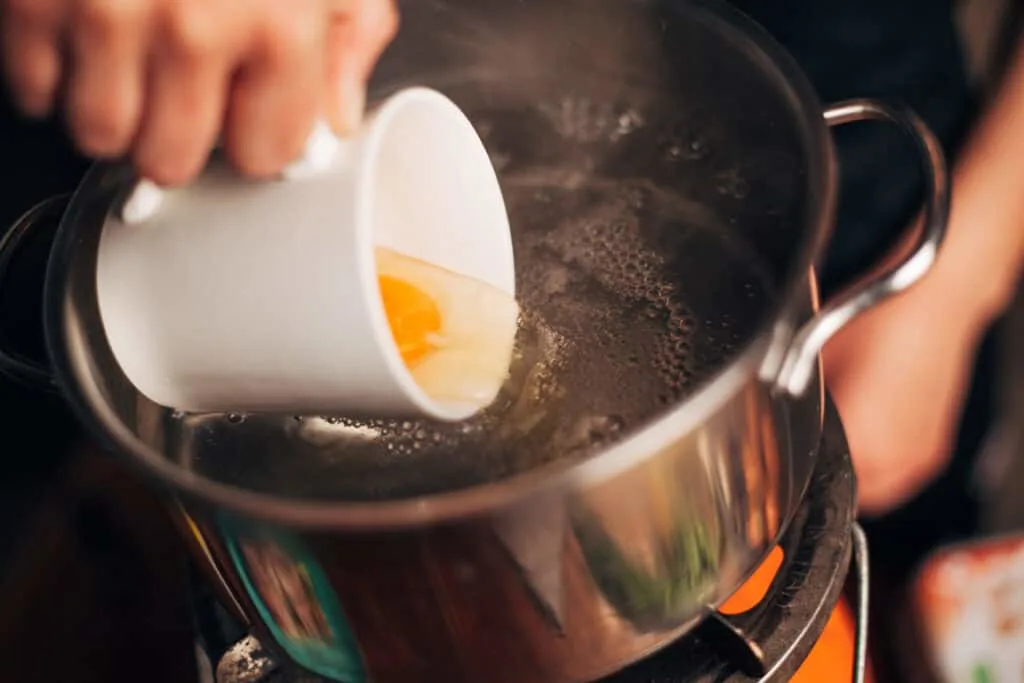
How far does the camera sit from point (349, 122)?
0.40 metres

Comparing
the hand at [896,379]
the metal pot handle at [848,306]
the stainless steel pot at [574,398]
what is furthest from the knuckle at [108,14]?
the hand at [896,379]

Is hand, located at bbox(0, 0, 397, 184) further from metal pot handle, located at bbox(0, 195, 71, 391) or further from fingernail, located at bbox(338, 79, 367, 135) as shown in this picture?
metal pot handle, located at bbox(0, 195, 71, 391)

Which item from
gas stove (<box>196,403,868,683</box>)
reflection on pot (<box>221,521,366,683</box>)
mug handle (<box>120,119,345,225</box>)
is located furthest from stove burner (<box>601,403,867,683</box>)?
mug handle (<box>120,119,345,225</box>)

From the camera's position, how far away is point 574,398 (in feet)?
1.60

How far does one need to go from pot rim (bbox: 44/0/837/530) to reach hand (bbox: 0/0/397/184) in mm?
86

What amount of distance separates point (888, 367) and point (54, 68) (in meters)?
0.49

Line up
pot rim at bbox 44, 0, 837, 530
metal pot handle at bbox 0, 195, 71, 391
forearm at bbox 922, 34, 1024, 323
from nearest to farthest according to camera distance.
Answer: pot rim at bbox 44, 0, 837, 530
metal pot handle at bbox 0, 195, 71, 391
forearm at bbox 922, 34, 1024, 323

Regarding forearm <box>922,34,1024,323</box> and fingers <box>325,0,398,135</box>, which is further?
forearm <box>922,34,1024,323</box>

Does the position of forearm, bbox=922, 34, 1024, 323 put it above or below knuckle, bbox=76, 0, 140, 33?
below

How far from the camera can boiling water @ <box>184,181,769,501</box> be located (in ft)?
1.55

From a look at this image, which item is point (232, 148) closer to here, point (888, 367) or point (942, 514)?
point (888, 367)

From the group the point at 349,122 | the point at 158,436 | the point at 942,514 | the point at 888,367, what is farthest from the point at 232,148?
the point at 942,514

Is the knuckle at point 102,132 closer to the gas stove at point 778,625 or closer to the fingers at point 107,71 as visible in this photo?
the fingers at point 107,71

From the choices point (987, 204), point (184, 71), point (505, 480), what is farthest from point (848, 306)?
point (987, 204)
